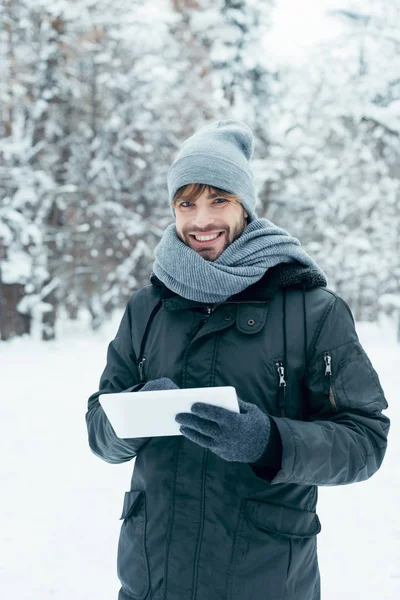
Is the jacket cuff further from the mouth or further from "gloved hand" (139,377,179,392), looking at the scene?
the mouth

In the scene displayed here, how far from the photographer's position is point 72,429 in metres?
8.51

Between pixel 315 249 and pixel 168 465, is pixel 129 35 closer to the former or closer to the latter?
pixel 315 249

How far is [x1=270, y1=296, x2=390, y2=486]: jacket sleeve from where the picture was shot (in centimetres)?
176

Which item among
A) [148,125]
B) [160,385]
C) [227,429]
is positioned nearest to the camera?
[227,429]

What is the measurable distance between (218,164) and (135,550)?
54.5 inches

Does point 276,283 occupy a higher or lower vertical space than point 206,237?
lower

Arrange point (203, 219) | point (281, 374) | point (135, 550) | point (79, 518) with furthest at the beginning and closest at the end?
point (79, 518)
point (203, 219)
point (135, 550)
point (281, 374)

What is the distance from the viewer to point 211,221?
2.16 meters

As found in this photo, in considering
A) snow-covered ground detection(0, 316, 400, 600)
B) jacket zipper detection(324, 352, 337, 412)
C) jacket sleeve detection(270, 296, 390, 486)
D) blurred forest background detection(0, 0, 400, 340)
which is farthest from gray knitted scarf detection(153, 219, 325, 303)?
blurred forest background detection(0, 0, 400, 340)

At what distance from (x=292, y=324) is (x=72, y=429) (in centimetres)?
709

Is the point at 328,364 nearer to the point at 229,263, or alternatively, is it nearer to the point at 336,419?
the point at 336,419

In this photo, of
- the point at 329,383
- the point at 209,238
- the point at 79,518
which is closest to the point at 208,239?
the point at 209,238

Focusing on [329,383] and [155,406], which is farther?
[329,383]

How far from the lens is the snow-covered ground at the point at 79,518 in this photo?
441cm
